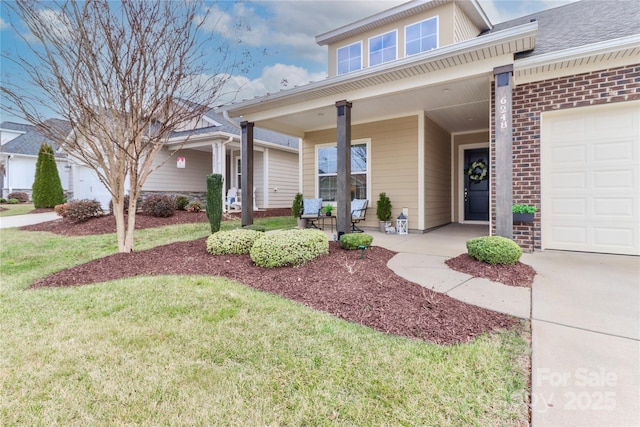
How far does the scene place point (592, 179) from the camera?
4742mm

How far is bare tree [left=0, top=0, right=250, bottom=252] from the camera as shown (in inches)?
163

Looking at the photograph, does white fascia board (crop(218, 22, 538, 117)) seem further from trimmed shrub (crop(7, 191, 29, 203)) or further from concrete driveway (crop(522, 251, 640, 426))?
trimmed shrub (crop(7, 191, 29, 203))

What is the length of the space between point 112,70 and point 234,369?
438cm

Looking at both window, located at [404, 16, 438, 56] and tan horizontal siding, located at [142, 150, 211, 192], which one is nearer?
window, located at [404, 16, 438, 56]

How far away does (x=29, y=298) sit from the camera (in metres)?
3.20

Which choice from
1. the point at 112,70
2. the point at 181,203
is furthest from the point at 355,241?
the point at 181,203

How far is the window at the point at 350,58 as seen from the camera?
348 inches

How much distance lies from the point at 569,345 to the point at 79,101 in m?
5.83

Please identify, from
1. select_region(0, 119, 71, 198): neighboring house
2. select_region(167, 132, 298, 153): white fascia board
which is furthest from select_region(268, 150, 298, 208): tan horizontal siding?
select_region(0, 119, 71, 198): neighboring house

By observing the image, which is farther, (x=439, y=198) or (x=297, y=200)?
(x=297, y=200)

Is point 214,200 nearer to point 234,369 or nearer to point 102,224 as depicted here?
point 102,224

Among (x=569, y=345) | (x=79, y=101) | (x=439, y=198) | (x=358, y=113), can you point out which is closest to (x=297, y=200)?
(x=358, y=113)

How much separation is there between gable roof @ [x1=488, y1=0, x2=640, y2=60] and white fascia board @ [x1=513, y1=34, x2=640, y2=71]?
12cm

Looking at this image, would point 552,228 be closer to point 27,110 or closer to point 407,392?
point 407,392
